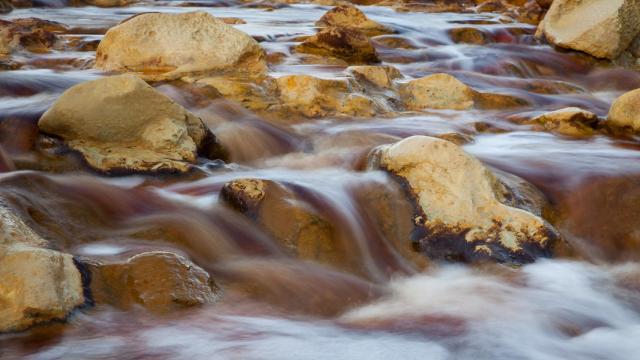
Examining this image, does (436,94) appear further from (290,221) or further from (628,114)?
(290,221)

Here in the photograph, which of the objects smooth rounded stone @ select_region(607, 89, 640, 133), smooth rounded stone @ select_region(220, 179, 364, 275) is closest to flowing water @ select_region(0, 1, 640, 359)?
smooth rounded stone @ select_region(220, 179, 364, 275)

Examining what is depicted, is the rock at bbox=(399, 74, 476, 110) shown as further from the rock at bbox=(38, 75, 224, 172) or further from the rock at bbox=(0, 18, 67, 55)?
the rock at bbox=(0, 18, 67, 55)

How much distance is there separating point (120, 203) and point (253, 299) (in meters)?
1.37

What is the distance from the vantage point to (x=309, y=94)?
798cm

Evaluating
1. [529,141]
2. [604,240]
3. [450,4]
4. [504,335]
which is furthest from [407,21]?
[504,335]

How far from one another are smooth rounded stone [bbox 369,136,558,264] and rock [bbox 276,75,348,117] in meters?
2.66

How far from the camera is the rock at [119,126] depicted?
5.59m

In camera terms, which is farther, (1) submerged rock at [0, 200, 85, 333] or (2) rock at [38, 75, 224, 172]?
(2) rock at [38, 75, 224, 172]

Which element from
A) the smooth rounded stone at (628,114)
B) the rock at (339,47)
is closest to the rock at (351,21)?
the rock at (339,47)

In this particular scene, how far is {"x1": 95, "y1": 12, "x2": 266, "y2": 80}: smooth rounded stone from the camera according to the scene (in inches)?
333

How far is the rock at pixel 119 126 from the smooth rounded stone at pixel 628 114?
457 centimetres

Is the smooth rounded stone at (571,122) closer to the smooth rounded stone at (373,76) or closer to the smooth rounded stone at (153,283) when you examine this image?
the smooth rounded stone at (373,76)

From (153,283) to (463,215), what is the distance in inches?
85.5

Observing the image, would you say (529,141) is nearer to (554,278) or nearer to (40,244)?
(554,278)
